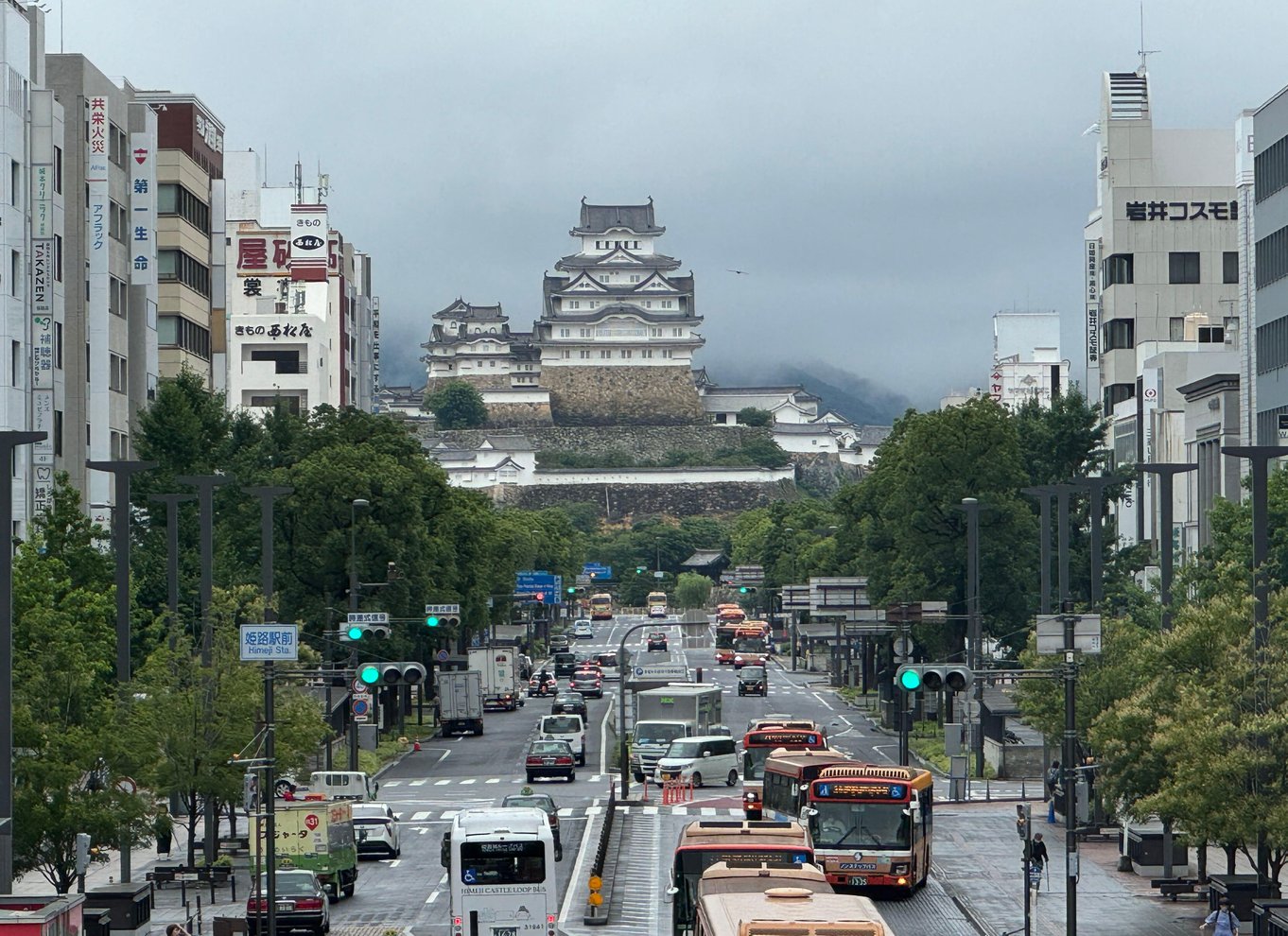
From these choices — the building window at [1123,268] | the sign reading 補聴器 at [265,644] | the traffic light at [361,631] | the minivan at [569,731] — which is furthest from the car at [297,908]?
the building window at [1123,268]

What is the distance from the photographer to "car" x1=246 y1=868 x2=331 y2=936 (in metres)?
38.1

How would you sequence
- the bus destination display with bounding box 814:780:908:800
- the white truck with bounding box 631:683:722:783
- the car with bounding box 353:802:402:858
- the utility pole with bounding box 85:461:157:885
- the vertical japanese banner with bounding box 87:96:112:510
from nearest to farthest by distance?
1. the bus destination display with bounding box 814:780:908:800
2. the utility pole with bounding box 85:461:157:885
3. the car with bounding box 353:802:402:858
4. the white truck with bounding box 631:683:722:783
5. the vertical japanese banner with bounding box 87:96:112:510

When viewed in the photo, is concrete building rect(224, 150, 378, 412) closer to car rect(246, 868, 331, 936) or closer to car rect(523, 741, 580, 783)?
car rect(523, 741, 580, 783)

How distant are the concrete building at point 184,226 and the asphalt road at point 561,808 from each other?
70.4ft

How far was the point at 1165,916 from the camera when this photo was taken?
136 feet

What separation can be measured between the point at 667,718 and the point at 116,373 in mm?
26301

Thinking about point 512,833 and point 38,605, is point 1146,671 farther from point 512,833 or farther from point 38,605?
point 38,605

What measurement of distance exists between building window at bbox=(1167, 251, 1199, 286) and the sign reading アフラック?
1854 millimetres

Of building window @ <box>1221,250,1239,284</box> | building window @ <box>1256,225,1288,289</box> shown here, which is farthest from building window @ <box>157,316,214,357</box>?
building window @ <box>1221,250,1239,284</box>

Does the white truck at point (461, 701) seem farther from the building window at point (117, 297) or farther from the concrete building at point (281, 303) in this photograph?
the concrete building at point (281, 303)

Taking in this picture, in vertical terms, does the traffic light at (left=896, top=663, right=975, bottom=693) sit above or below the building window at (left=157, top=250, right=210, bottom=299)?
below

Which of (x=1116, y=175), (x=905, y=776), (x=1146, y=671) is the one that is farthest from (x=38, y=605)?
(x=1116, y=175)

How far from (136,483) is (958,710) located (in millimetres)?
33107

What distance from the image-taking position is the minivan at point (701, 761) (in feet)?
223
